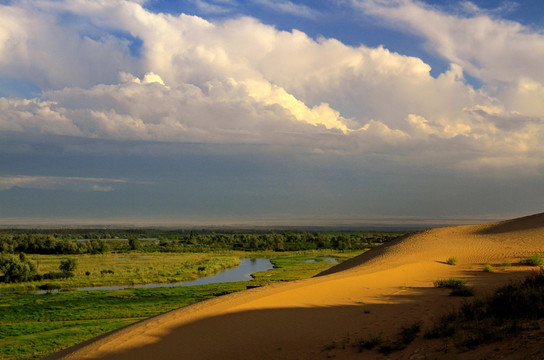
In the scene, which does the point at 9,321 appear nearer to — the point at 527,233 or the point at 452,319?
the point at 452,319

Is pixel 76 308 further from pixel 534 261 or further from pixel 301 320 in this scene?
pixel 534 261

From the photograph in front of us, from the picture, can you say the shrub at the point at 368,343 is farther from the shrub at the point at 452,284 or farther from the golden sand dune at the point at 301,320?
the shrub at the point at 452,284

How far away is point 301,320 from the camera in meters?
12.6

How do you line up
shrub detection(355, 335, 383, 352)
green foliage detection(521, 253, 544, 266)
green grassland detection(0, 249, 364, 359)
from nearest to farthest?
shrub detection(355, 335, 383, 352) < green foliage detection(521, 253, 544, 266) < green grassland detection(0, 249, 364, 359)

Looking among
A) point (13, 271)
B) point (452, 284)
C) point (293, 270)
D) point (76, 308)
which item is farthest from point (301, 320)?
point (13, 271)

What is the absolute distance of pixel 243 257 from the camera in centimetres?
9038

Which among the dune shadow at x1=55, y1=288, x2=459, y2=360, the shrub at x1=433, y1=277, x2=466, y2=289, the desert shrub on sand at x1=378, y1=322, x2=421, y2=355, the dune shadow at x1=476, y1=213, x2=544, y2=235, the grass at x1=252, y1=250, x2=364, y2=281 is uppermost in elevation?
the dune shadow at x1=476, y1=213, x2=544, y2=235

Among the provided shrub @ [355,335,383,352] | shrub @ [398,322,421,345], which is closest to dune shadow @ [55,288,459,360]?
shrub @ [398,322,421,345]

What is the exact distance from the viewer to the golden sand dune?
35.0ft

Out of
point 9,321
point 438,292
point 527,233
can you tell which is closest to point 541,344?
point 438,292

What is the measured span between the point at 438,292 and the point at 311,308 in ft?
14.3

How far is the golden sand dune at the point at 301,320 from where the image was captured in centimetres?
1066

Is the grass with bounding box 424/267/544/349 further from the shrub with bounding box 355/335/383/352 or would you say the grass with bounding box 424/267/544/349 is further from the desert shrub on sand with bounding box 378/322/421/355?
the shrub with bounding box 355/335/383/352

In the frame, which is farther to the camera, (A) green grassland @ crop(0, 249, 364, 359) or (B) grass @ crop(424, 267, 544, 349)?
(A) green grassland @ crop(0, 249, 364, 359)
